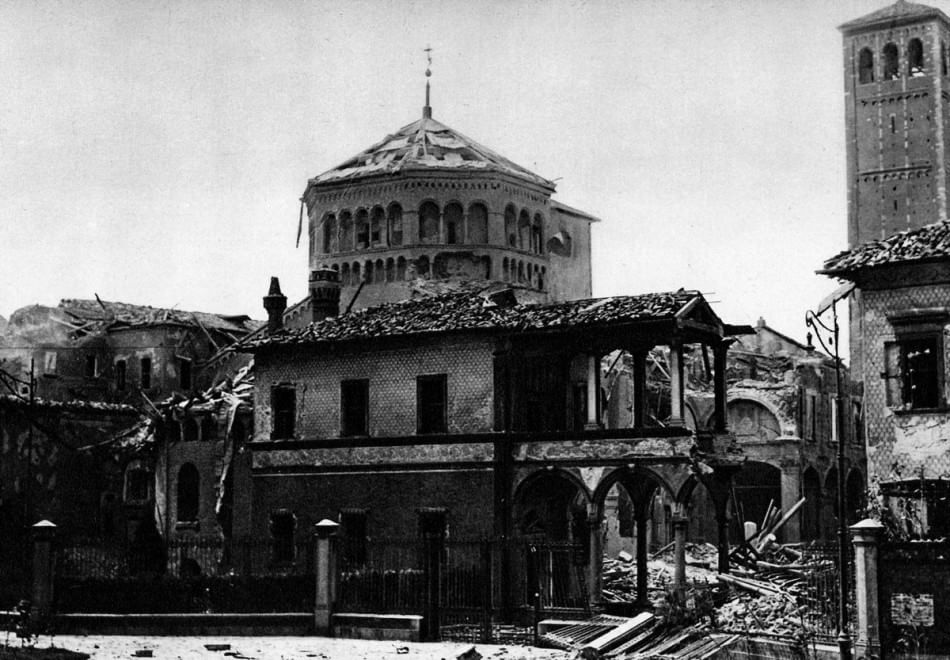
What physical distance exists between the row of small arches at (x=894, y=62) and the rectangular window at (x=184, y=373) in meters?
43.7

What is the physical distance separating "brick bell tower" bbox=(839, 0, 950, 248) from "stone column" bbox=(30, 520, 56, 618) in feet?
191

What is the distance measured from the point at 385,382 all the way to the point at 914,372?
13016 mm

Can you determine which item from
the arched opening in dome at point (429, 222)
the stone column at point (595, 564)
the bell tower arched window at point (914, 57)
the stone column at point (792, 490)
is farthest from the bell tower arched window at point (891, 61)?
the stone column at point (595, 564)

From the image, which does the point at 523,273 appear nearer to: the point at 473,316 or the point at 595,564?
the point at 473,316

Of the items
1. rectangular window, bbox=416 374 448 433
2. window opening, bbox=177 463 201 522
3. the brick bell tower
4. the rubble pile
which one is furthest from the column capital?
the brick bell tower

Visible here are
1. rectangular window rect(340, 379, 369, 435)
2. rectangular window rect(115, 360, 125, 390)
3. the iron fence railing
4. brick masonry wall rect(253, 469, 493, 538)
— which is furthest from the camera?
rectangular window rect(115, 360, 125, 390)

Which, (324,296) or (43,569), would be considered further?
(324,296)

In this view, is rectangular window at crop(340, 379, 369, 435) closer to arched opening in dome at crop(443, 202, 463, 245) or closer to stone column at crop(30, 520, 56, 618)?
stone column at crop(30, 520, 56, 618)

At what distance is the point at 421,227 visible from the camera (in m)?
58.7

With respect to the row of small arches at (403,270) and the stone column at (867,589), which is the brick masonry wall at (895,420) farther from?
the row of small arches at (403,270)

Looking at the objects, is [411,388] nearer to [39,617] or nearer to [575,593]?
[575,593]

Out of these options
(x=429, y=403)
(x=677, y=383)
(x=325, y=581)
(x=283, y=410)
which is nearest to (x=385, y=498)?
(x=429, y=403)

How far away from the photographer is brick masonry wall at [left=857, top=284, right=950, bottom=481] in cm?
3008

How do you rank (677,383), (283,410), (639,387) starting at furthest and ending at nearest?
(283,410), (639,387), (677,383)
